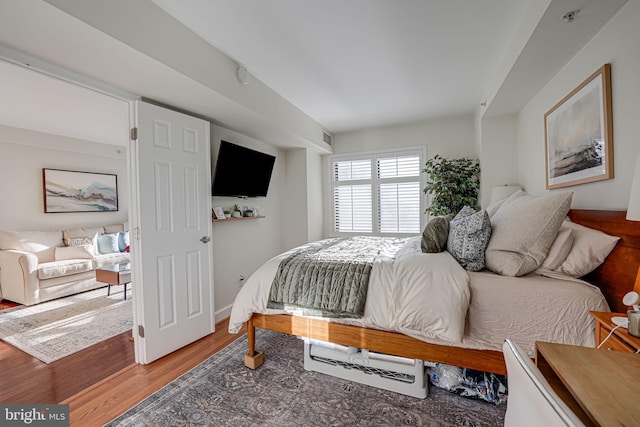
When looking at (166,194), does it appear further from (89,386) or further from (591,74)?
(591,74)

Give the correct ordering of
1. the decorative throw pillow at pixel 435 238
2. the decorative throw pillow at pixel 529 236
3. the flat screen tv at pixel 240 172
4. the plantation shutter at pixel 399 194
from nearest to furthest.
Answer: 1. the decorative throw pillow at pixel 529 236
2. the decorative throw pillow at pixel 435 238
3. the flat screen tv at pixel 240 172
4. the plantation shutter at pixel 399 194

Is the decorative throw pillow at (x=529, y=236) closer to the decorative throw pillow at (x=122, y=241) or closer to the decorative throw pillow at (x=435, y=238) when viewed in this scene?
the decorative throw pillow at (x=435, y=238)

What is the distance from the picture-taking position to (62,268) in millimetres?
3861

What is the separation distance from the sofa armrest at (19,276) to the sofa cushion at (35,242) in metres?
0.19

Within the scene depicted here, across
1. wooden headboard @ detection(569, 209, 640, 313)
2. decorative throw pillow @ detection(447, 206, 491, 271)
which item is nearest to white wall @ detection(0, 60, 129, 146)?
decorative throw pillow @ detection(447, 206, 491, 271)

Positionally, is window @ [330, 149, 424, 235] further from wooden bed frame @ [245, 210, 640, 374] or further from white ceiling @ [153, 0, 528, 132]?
wooden bed frame @ [245, 210, 640, 374]

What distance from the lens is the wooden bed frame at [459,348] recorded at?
1362 millimetres

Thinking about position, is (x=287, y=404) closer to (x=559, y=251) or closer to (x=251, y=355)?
(x=251, y=355)

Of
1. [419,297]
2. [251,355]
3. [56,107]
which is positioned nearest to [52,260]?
[56,107]

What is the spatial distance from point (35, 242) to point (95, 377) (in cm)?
328

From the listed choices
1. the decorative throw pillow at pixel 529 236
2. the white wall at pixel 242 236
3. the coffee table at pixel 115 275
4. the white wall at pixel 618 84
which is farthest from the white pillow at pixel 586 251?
the coffee table at pixel 115 275

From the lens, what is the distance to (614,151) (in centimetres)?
158

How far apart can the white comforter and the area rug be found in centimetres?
48

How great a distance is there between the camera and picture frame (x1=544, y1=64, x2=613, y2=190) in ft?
5.32
